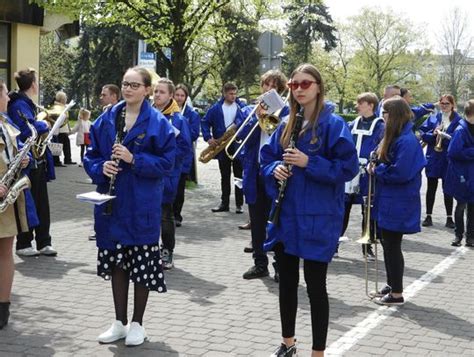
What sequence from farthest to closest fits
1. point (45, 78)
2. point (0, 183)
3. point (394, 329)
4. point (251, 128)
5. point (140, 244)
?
1. point (45, 78)
2. point (251, 128)
3. point (394, 329)
4. point (0, 183)
5. point (140, 244)

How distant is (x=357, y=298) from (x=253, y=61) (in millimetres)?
41912

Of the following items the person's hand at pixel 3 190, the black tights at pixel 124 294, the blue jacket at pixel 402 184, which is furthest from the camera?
the blue jacket at pixel 402 184

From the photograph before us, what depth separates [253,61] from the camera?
47.7 metres

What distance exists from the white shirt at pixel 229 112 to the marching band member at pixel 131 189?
6.58 m

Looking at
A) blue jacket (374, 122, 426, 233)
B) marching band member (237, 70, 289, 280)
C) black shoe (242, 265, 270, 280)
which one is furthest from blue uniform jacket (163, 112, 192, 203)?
blue jacket (374, 122, 426, 233)

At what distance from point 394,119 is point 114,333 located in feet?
9.81

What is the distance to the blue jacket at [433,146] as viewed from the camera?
11.3 metres

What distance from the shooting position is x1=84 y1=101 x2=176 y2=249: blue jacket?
495 centimetres

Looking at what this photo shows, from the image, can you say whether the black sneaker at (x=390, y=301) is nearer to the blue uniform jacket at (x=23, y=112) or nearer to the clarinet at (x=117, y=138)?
the clarinet at (x=117, y=138)

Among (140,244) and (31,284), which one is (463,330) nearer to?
(140,244)

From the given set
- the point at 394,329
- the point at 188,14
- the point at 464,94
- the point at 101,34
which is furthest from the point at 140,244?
the point at 464,94

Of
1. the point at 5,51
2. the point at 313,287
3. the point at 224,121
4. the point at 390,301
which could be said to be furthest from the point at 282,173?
the point at 5,51

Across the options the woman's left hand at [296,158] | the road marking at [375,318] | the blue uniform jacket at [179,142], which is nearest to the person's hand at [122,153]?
the woman's left hand at [296,158]

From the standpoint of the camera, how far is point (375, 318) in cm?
604
